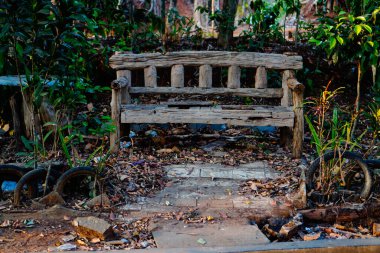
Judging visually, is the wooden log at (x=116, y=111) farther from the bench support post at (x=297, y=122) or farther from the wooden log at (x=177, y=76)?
the bench support post at (x=297, y=122)

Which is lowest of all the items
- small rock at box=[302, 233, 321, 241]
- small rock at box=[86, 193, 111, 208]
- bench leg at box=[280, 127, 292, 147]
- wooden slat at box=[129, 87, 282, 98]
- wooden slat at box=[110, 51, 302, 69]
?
small rock at box=[302, 233, 321, 241]

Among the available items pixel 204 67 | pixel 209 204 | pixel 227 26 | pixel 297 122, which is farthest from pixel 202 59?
pixel 227 26

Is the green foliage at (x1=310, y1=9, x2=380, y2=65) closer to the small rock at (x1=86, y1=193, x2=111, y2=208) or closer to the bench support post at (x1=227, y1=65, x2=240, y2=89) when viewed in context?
the bench support post at (x1=227, y1=65, x2=240, y2=89)

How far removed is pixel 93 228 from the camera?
3512 millimetres

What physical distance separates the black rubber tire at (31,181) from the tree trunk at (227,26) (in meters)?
4.95

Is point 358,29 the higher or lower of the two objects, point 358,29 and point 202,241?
the higher

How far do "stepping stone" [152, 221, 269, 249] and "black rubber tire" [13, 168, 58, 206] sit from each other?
3.35 feet

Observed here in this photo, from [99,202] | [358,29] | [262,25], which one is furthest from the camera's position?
[262,25]

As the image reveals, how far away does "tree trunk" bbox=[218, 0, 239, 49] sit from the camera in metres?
8.52

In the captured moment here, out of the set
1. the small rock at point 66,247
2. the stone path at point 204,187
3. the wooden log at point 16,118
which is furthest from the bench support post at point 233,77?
the small rock at point 66,247

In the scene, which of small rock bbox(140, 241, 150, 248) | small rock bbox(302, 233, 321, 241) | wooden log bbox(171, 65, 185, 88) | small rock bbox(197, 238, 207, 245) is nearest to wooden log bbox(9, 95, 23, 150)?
wooden log bbox(171, 65, 185, 88)

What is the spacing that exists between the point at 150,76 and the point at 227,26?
2919mm

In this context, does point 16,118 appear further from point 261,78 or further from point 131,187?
point 261,78

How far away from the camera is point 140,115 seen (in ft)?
17.9
